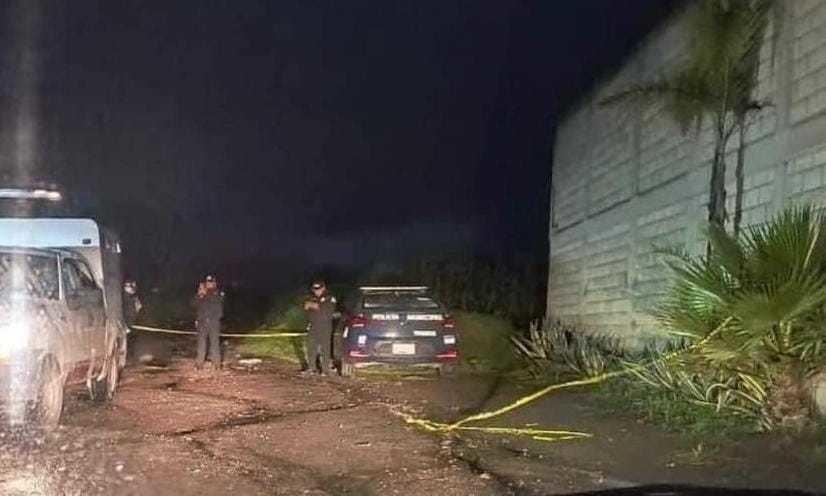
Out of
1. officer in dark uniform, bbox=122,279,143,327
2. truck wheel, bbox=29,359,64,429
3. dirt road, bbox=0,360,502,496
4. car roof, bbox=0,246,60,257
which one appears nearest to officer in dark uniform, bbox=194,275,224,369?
officer in dark uniform, bbox=122,279,143,327

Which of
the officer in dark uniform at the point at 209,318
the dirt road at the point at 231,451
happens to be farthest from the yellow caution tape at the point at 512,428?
the officer in dark uniform at the point at 209,318

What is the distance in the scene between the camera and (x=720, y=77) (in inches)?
539

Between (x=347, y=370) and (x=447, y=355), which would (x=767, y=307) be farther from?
(x=347, y=370)

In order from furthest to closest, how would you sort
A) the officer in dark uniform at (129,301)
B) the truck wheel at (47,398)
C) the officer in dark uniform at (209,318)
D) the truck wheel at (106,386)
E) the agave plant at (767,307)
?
the officer in dark uniform at (129,301) < the officer in dark uniform at (209,318) < the truck wheel at (106,386) < the truck wheel at (47,398) < the agave plant at (767,307)

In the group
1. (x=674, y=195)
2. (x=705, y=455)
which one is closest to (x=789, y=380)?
(x=705, y=455)

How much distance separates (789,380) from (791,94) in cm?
363

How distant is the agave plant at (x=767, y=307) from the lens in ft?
33.1

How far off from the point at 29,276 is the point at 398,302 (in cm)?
704

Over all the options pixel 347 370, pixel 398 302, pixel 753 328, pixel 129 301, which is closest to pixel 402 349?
pixel 398 302

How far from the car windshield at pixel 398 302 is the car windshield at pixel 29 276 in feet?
20.7

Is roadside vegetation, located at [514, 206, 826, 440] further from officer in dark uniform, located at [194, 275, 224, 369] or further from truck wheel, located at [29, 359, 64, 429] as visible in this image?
officer in dark uniform, located at [194, 275, 224, 369]

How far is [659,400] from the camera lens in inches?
502

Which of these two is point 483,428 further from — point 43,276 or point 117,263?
point 117,263

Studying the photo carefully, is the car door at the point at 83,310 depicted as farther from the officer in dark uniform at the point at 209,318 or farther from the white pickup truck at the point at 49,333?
the officer in dark uniform at the point at 209,318
